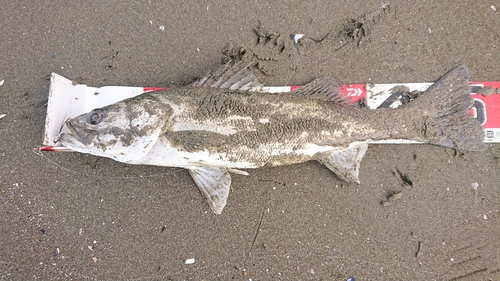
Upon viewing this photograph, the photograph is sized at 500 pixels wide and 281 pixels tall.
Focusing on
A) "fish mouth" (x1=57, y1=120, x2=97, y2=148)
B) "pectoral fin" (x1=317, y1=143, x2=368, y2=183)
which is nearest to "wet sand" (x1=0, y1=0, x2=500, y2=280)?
"pectoral fin" (x1=317, y1=143, x2=368, y2=183)

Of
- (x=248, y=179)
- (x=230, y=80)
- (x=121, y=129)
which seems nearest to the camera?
(x=121, y=129)

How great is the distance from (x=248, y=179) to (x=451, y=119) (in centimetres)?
249

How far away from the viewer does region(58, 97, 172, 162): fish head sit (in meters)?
3.06

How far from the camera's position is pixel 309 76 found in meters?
3.85

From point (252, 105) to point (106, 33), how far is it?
2283 mm

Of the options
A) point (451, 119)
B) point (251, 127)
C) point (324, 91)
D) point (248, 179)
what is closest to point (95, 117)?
point (251, 127)

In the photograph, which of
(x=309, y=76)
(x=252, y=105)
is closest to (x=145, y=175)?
(x=252, y=105)

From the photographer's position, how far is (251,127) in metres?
3.13

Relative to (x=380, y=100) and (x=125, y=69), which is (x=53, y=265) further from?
(x=380, y=100)

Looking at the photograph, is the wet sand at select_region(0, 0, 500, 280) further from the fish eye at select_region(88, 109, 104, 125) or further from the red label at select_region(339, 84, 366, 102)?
the fish eye at select_region(88, 109, 104, 125)

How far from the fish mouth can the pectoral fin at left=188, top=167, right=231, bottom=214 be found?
1.11 m

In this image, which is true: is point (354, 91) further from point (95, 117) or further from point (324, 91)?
point (95, 117)

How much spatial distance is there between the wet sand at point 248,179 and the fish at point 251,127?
0.36 m

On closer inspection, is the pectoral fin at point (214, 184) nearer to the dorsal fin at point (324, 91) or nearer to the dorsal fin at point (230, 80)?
the dorsal fin at point (230, 80)
